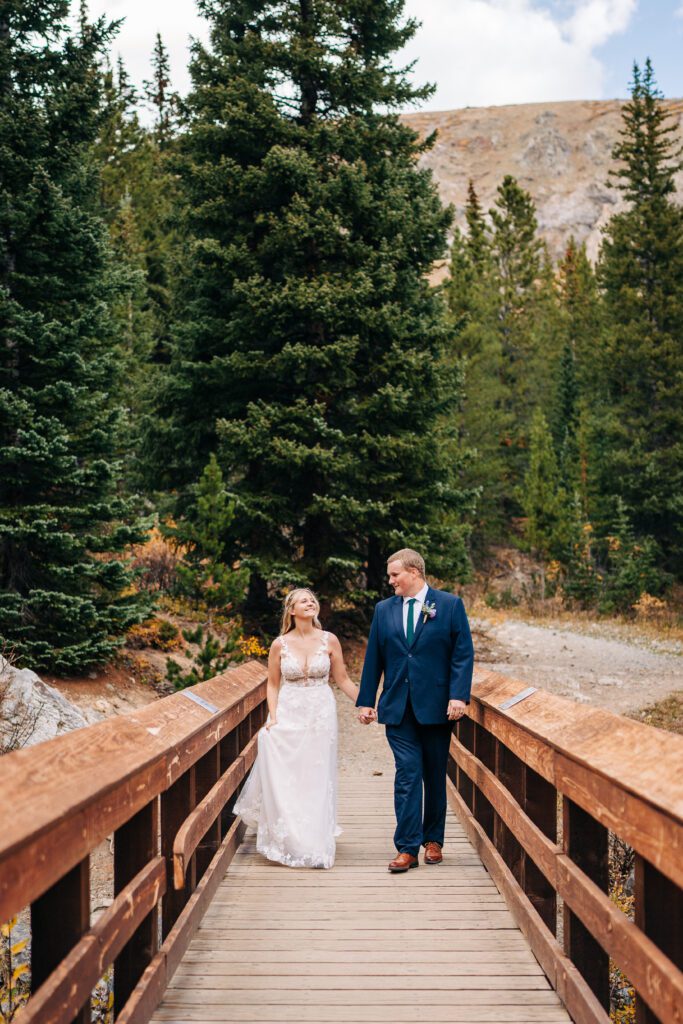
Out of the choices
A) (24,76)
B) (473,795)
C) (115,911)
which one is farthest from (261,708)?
(24,76)

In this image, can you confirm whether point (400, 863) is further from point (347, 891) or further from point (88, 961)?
point (88, 961)

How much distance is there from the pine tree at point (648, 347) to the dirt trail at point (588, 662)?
1555 centimetres

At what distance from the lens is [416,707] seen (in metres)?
6.05

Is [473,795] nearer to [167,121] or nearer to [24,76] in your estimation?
[24,76]

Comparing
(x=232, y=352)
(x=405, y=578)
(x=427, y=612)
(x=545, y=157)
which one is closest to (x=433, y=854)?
(x=427, y=612)

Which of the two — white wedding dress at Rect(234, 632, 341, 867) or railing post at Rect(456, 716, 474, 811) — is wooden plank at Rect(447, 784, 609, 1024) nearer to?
railing post at Rect(456, 716, 474, 811)

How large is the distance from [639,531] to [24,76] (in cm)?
3445

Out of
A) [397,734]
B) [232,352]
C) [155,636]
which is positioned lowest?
→ [155,636]

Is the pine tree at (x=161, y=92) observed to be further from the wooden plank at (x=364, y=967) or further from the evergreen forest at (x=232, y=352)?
the wooden plank at (x=364, y=967)

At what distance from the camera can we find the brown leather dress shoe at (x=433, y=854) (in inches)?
244

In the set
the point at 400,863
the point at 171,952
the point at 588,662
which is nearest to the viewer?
the point at 171,952

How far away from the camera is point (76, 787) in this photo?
103 inches

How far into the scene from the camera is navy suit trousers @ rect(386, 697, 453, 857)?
6.05 meters

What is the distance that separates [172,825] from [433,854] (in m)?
2.39
